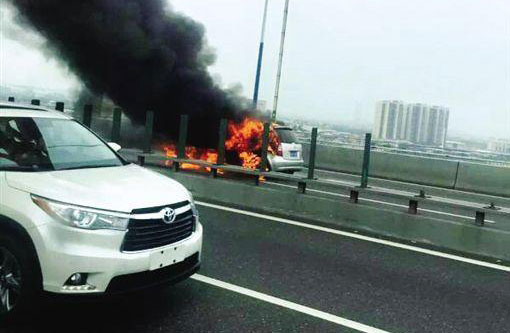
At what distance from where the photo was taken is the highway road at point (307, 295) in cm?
416

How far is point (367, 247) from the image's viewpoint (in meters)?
6.98

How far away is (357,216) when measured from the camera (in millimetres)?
7973

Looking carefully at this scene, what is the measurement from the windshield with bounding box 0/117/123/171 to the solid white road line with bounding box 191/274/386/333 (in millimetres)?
1437

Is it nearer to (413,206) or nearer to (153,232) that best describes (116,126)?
(413,206)

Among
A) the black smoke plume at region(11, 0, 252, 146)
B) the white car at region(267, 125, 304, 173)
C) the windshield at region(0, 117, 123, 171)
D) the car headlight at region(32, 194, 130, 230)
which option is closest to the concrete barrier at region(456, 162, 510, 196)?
the white car at region(267, 125, 304, 173)

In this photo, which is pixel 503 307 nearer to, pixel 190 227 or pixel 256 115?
pixel 190 227

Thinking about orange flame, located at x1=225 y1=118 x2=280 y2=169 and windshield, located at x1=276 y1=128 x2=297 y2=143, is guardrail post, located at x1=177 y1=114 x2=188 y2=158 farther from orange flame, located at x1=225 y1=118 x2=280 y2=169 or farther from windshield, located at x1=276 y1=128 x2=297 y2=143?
windshield, located at x1=276 y1=128 x2=297 y2=143

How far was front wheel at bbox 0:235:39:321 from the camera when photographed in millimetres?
3637

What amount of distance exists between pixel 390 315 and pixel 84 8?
16477 millimetres

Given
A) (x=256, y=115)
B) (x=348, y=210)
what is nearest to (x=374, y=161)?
(x=256, y=115)

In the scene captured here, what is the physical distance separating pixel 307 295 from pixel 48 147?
2.64 metres

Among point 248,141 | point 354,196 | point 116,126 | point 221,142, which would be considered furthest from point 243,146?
point 354,196

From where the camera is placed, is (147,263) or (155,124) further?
(155,124)

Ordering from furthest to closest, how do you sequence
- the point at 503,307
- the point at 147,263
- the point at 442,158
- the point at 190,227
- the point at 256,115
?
the point at 442,158 < the point at 256,115 < the point at 503,307 < the point at 190,227 < the point at 147,263
